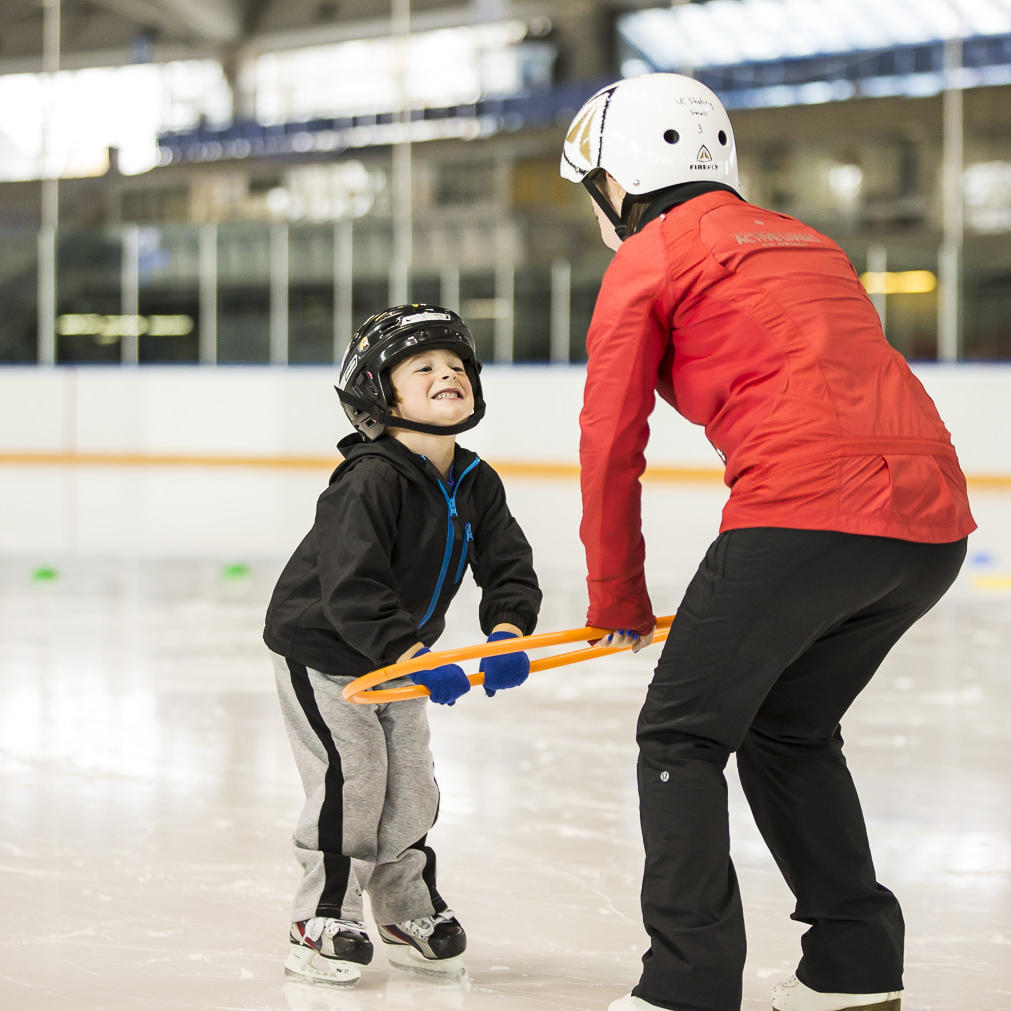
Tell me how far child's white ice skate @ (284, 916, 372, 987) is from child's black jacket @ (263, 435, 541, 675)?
0.29 metres

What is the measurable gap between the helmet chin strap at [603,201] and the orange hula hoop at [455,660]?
44cm

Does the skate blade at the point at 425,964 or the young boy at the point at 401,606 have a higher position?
the young boy at the point at 401,606

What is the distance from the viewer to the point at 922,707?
3074mm

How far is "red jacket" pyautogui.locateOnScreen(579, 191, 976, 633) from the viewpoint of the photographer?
1337 millimetres

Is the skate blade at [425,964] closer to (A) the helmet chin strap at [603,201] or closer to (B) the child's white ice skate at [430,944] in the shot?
(B) the child's white ice skate at [430,944]

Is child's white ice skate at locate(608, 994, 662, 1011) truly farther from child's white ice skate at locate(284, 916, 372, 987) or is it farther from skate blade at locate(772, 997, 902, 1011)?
child's white ice skate at locate(284, 916, 372, 987)

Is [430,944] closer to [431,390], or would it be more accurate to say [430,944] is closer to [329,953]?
[329,953]

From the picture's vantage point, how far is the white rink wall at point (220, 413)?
9.98 m

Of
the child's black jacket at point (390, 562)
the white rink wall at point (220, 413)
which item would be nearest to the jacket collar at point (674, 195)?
the child's black jacket at point (390, 562)

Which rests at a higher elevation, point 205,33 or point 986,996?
point 205,33

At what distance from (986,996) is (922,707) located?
1.51m

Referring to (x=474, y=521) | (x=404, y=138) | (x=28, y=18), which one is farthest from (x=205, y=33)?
(x=474, y=521)

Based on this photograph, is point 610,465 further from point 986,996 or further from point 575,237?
point 575,237

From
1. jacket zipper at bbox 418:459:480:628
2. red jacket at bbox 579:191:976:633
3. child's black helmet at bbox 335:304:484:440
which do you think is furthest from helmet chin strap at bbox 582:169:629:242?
jacket zipper at bbox 418:459:480:628
